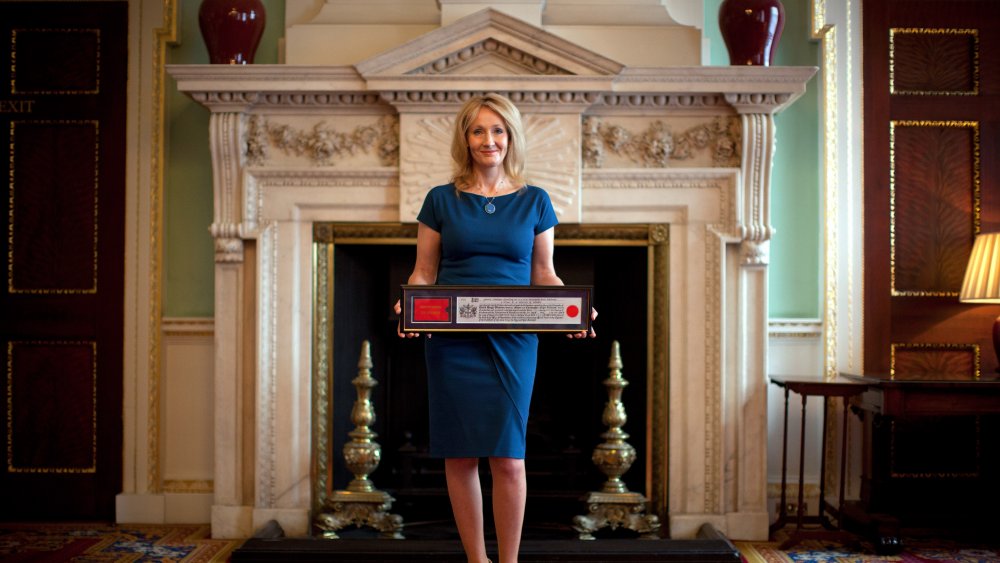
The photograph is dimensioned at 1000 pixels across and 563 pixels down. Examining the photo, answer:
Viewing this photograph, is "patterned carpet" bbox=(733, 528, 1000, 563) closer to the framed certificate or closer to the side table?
the side table

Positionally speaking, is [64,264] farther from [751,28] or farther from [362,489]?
[751,28]

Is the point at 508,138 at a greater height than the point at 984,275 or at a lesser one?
greater

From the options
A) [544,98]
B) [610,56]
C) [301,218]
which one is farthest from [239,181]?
[610,56]

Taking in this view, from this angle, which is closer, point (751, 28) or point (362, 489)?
point (751, 28)

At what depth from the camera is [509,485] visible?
2297mm

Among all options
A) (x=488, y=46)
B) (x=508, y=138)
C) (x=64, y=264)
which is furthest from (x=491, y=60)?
(x=64, y=264)

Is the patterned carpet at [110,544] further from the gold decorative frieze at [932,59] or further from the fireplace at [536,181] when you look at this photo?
the gold decorative frieze at [932,59]

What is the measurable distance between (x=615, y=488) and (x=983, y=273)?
1.73 metres

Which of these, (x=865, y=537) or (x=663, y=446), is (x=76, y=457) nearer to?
(x=663, y=446)

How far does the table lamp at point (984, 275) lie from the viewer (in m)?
3.59

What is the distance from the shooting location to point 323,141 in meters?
3.64

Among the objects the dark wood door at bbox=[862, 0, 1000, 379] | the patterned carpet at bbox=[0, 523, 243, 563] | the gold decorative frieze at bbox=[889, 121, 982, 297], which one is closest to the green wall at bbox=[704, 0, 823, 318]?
the dark wood door at bbox=[862, 0, 1000, 379]

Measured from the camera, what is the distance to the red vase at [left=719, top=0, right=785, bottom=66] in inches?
138

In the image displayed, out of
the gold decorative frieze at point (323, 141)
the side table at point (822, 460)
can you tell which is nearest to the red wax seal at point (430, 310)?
the gold decorative frieze at point (323, 141)
